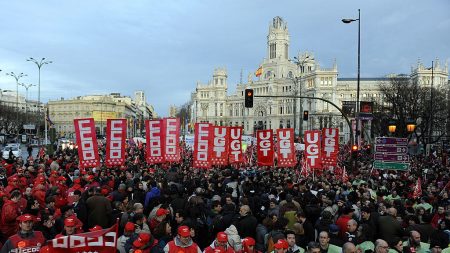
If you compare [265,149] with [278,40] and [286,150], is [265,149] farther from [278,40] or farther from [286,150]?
[278,40]

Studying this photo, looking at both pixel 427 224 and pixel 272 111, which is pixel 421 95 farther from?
pixel 272 111

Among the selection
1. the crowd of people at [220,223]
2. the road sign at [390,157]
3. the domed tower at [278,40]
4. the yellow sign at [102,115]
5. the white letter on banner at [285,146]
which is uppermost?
the domed tower at [278,40]

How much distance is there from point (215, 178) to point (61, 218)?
6220 millimetres

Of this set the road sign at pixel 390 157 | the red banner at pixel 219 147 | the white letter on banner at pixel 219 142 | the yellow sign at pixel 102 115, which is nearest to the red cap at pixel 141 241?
the red banner at pixel 219 147

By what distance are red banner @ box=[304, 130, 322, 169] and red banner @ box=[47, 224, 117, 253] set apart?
1240 centimetres

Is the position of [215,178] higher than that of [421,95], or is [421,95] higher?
[421,95]

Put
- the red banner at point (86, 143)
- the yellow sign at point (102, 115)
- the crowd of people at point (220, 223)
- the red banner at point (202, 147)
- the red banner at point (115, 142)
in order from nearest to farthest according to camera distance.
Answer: the crowd of people at point (220, 223)
the red banner at point (86, 143)
the red banner at point (115, 142)
the red banner at point (202, 147)
the yellow sign at point (102, 115)

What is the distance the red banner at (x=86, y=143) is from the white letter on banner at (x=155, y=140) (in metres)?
1.93

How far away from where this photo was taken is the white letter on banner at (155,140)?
48.8 ft

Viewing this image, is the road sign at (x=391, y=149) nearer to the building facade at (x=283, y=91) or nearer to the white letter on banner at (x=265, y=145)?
the white letter on banner at (x=265, y=145)

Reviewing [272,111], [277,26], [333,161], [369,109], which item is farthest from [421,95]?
[277,26]

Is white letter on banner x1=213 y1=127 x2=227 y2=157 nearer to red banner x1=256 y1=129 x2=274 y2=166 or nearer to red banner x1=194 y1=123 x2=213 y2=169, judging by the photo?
red banner x1=194 y1=123 x2=213 y2=169

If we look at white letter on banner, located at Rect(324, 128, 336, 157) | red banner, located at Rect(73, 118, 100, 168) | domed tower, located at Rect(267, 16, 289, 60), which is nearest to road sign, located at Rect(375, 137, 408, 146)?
white letter on banner, located at Rect(324, 128, 336, 157)

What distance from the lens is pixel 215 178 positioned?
527 inches
